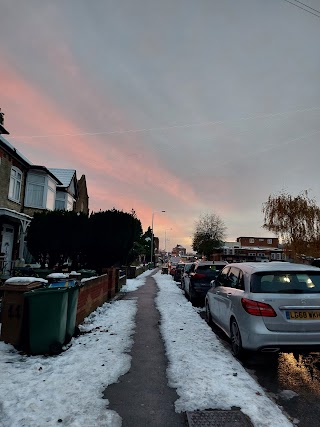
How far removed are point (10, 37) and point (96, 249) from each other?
9561 mm

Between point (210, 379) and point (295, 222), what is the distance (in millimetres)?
35745

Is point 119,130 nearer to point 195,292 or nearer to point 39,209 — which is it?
point 39,209

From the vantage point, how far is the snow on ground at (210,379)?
3.43 meters

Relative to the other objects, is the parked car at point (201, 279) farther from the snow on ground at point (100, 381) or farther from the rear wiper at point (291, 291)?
the rear wiper at point (291, 291)

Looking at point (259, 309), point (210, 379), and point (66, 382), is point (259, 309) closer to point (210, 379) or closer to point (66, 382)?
point (210, 379)

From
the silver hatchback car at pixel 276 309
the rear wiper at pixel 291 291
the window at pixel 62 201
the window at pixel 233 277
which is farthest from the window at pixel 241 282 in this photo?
the window at pixel 62 201

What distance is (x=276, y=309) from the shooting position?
4.59 m

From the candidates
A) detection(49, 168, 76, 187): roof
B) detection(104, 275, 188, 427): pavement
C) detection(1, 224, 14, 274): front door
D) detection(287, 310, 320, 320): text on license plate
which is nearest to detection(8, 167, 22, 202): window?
detection(1, 224, 14, 274): front door

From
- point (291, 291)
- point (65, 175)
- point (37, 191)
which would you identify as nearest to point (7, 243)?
point (37, 191)

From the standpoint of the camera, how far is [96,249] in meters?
15.4

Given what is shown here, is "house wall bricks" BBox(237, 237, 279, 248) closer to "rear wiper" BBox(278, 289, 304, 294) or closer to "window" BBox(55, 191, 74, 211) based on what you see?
"window" BBox(55, 191, 74, 211)

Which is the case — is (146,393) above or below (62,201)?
below

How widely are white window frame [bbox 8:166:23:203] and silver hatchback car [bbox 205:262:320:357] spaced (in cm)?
1491

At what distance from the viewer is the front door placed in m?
16.3
